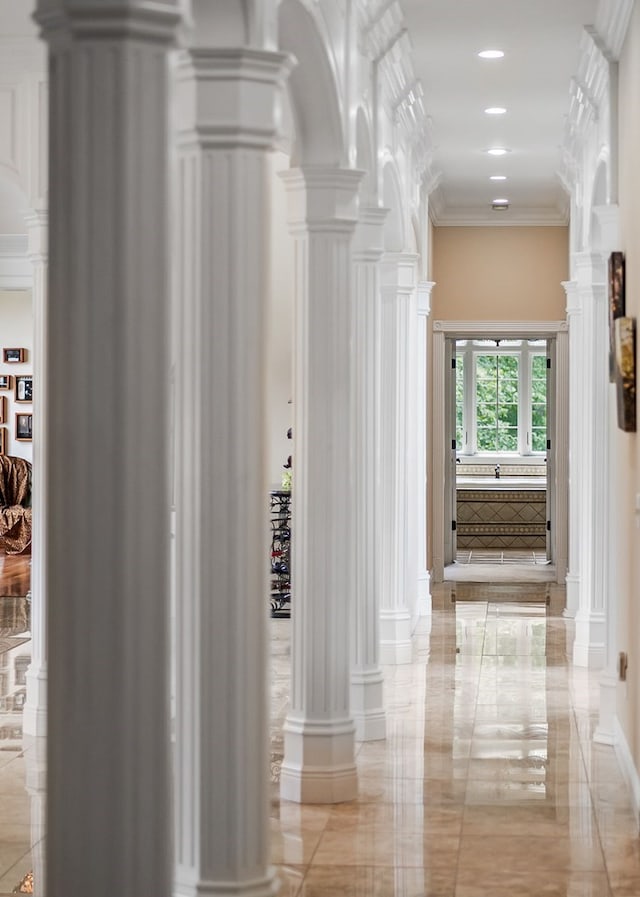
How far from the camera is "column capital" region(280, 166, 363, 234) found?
224 inches

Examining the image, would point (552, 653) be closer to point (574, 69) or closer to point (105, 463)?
point (574, 69)

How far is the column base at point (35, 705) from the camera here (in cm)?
709

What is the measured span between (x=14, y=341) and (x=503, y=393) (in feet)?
21.8

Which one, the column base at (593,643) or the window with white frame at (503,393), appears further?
the window with white frame at (503,393)

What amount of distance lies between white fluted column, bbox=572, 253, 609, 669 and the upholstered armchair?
804 centimetres

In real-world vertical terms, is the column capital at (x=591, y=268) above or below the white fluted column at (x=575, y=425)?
above

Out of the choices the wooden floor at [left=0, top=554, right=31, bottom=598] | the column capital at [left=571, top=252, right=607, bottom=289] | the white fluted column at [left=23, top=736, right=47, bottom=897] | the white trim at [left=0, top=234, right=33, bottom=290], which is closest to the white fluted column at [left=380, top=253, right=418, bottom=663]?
the column capital at [left=571, top=252, right=607, bottom=289]

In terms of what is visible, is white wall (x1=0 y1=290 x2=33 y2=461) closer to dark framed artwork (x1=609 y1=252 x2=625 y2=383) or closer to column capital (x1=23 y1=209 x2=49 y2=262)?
column capital (x1=23 y1=209 x2=49 y2=262)

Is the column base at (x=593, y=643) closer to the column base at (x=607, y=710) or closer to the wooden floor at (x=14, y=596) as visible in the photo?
the column base at (x=607, y=710)

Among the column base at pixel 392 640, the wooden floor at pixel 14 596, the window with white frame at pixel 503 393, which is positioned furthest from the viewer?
the window with white frame at pixel 503 393

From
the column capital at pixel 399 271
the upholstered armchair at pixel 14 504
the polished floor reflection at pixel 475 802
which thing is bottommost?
the polished floor reflection at pixel 475 802

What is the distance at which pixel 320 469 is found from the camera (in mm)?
5746

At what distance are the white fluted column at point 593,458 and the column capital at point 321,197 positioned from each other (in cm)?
283

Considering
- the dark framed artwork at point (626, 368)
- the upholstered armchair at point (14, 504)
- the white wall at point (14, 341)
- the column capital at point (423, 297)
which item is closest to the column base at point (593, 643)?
the dark framed artwork at point (626, 368)
